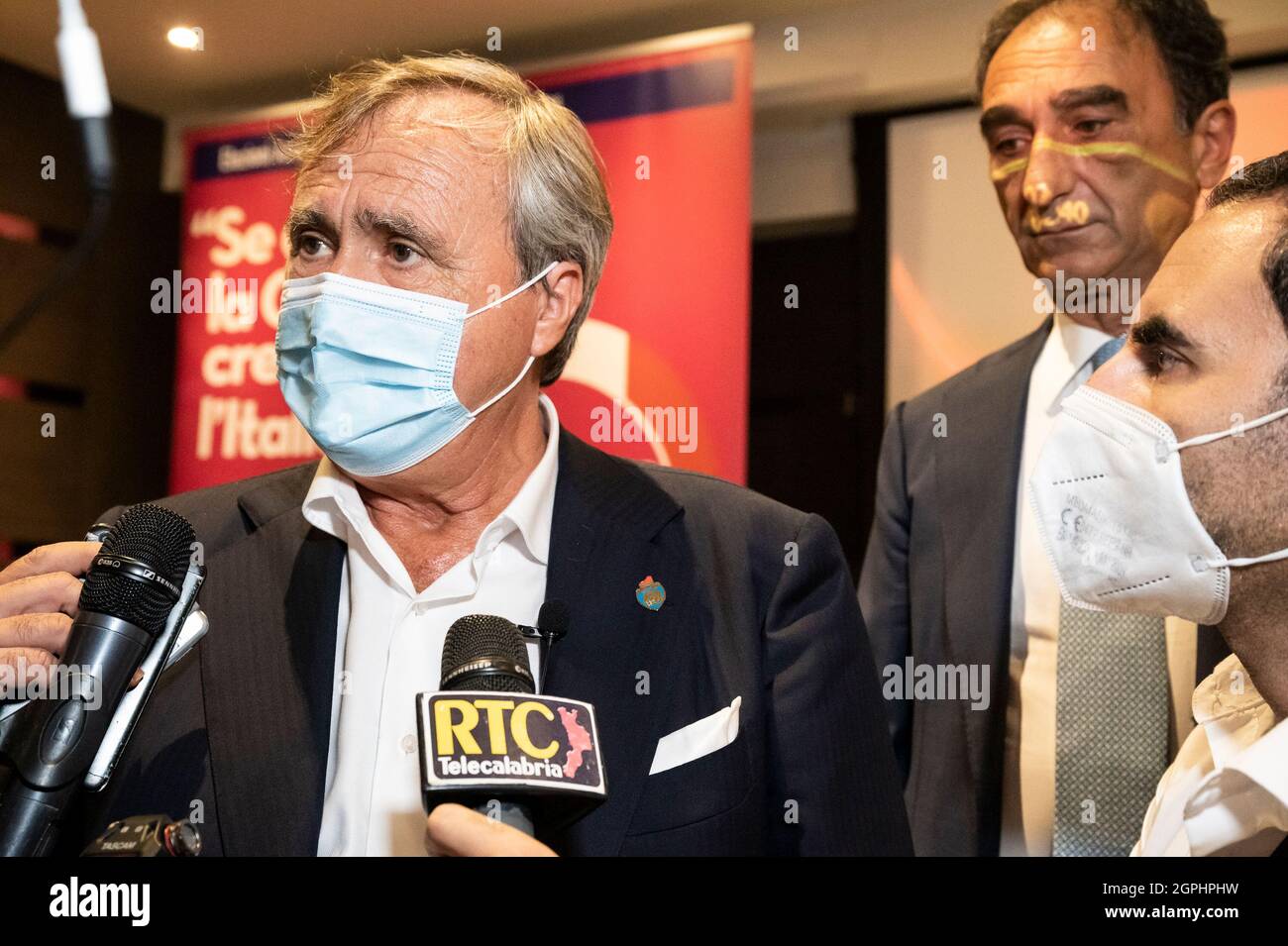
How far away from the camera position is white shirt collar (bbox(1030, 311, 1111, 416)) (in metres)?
2.09

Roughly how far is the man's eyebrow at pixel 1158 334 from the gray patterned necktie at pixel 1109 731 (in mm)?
564

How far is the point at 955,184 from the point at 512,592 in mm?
2018

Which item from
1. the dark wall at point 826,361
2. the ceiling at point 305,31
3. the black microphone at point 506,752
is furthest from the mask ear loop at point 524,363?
the dark wall at point 826,361

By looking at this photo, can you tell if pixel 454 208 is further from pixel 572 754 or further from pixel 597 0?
pixel 597 0

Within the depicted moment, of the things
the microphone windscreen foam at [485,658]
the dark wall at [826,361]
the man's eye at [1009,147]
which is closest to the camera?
the microphone windscreen foam at [485,658]

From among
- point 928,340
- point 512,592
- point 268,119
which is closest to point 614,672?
point 512,592

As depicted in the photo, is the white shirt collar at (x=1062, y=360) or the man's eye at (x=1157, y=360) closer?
the man's eye at (x=1157, y=360)

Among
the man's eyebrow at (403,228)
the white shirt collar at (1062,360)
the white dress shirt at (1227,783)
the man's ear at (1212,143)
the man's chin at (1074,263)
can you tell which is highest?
the man's ear at (1212,143)

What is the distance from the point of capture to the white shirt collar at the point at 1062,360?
209cm

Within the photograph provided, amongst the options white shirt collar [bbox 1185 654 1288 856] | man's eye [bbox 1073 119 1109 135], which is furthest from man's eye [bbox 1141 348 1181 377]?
man's eye [bbox 1073 119 1109 135]

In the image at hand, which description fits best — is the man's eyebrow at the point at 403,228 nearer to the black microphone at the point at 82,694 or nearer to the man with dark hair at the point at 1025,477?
the black microphone at the point at 82,694

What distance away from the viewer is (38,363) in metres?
3.42

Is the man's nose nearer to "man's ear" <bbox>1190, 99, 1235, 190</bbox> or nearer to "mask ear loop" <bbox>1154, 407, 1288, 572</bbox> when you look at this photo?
"man's ear" <bbox>1190, 99, 1235, 190</bbox>

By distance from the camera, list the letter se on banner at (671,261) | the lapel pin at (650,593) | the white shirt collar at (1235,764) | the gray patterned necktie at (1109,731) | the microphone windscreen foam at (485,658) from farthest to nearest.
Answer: the letter se on banner at (671,261) < the gray patterned necktie at (1109,731) < the lapel pin at (650,593) < the white shirt collar at (1235,764) < the microphone windscreen foam at (485,658)
